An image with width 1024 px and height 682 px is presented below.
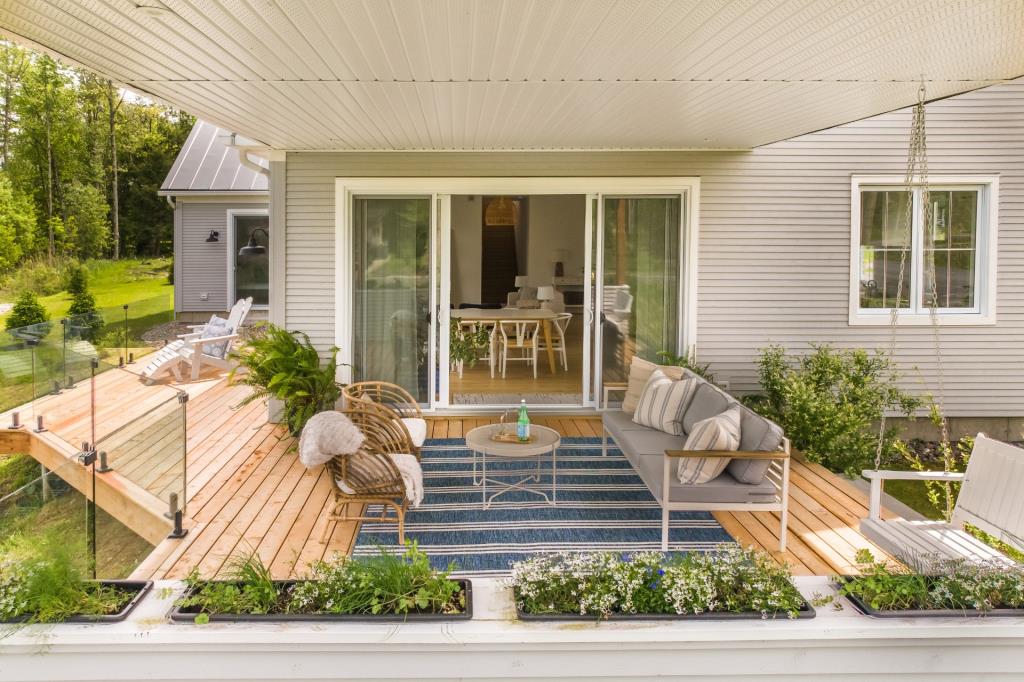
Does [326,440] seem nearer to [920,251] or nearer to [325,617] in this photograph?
[325,617]

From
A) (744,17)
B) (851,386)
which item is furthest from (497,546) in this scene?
(851,386)

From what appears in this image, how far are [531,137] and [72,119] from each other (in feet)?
68.6

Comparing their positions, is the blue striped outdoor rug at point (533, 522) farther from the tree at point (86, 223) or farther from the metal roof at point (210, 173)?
the tree at point (86, 223)

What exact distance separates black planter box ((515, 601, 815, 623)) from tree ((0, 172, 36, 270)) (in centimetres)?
2245

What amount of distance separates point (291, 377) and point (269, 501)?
1555mm

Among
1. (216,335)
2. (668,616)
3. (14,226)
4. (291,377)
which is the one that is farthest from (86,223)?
(668,616)

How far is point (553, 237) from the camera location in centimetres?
1457

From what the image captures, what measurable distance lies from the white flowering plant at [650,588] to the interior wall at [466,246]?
1165 cm

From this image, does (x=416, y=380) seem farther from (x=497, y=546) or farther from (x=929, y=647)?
(x=929, y=647)

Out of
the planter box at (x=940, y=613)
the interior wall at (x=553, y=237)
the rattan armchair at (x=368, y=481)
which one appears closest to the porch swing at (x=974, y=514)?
the planter box at (x=940, y=613)

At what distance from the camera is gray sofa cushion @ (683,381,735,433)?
5133 mm

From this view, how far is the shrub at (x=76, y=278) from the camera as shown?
1845cm

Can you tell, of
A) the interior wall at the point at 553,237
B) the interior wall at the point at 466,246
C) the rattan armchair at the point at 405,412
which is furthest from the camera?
the interior wall at the point at 553,237

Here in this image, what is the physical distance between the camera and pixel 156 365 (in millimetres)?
9445
